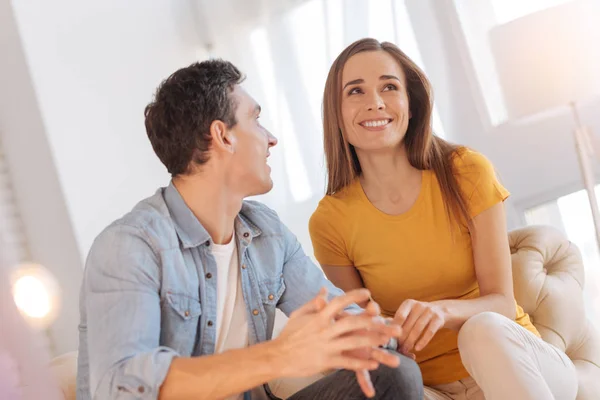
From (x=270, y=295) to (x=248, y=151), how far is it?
299mm

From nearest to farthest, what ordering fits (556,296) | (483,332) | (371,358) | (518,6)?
1. (371,358)
2. (483,332)
3. (556,296)
4. (518,6)

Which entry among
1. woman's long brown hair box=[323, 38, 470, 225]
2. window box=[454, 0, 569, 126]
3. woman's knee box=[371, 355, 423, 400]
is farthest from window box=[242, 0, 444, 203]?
woman's knee box=[371, 355, 423, 400]

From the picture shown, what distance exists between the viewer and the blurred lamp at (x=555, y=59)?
2580mm

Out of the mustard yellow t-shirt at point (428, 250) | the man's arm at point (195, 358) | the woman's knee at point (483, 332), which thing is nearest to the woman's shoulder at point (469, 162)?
the mustard yellow t-shirt at point (428, 250)

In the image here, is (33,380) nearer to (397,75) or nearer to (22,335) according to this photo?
(22,335)

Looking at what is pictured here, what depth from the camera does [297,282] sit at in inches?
62.9

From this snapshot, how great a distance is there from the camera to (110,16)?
2.46m

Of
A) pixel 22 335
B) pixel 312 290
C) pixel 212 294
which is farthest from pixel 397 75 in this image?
pixel 22 335

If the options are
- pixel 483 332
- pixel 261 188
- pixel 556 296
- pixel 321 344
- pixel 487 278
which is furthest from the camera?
pixel 556 296

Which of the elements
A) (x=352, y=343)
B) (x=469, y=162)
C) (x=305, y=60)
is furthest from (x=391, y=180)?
(x=305, y=60)

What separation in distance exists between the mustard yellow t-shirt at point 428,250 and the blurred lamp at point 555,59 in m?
0.90

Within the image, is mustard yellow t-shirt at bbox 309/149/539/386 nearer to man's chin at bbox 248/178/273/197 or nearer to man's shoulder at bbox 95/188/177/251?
man's chin at bbox 248/178/273/197

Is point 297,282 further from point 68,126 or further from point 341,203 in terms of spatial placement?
point 68,126

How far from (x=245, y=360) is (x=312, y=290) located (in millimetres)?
455
